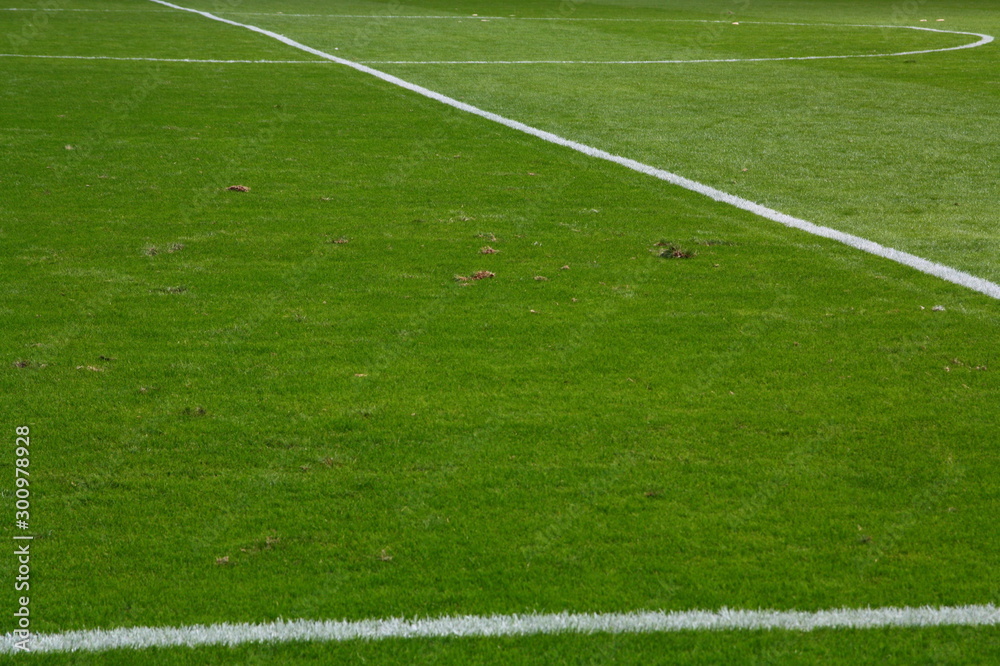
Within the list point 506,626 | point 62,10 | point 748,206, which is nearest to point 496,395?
point 506,626

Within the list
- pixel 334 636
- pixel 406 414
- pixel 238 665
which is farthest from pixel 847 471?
pixel 238 665

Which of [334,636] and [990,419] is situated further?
[990,419]

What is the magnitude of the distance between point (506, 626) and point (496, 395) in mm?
1740

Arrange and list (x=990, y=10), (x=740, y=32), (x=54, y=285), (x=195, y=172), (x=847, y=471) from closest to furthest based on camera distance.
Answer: (x=847, y=471), (x=54, y=285), (x=195, y=172), (x=740, y=32), (x=990, y=10)

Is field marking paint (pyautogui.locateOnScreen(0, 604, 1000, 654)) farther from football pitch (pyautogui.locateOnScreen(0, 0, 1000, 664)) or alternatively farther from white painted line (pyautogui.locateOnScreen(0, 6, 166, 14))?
white painted line (pyautogui.locateOnScreen(0, 6, 166, 14))

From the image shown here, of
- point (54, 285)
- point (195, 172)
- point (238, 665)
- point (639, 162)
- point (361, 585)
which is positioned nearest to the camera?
point (238, 665)

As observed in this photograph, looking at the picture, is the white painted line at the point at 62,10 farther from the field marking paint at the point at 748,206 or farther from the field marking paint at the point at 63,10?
the field marking paint at the point at 748,206

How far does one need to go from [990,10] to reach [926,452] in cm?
3500

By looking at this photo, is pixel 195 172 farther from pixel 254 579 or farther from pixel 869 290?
pixel 254 579

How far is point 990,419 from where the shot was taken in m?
4.56

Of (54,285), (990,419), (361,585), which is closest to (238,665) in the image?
(361,585)

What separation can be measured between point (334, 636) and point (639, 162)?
766cm

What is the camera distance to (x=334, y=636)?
10.3ft

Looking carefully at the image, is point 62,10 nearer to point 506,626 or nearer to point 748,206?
point 748,206
